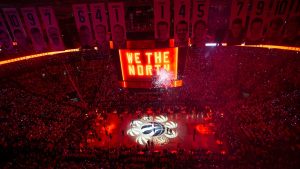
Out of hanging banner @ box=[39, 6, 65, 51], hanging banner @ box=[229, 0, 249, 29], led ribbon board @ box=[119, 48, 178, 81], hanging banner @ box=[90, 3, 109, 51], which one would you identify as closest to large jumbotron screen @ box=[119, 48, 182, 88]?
led ribbon board @ box=[119, 48, 178, 81]

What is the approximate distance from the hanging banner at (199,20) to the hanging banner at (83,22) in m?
5.49

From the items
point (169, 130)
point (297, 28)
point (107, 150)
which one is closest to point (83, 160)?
point (107, 150)

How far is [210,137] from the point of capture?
13906 millimetres

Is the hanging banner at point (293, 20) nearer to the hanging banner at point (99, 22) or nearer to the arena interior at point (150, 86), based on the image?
the arena interior at point (150, 86)

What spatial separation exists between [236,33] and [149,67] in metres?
5.96

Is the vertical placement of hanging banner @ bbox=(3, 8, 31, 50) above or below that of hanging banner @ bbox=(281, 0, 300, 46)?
above

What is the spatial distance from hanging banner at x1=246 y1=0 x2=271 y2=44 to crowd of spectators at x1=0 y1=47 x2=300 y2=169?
5725 millimetres

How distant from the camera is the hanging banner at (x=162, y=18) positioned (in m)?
10.9

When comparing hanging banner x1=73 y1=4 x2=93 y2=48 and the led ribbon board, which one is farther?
the led ribbon board

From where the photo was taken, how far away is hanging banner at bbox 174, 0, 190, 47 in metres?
10.9

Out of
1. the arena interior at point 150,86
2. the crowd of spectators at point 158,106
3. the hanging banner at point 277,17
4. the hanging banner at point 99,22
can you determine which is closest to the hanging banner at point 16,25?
the arena interior at point 150,86

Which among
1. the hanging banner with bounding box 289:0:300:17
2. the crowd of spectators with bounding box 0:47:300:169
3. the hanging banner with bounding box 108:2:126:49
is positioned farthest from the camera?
the crowd of spectators with bounding box 0:47:300:169

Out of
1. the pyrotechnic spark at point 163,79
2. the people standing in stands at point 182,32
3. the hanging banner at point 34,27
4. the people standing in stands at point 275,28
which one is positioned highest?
the hanging banner at point 34,27

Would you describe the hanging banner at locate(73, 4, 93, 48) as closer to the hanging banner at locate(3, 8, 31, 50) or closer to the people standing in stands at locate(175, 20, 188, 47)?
the hanging banner at locate(3, 8, 31, 50)
